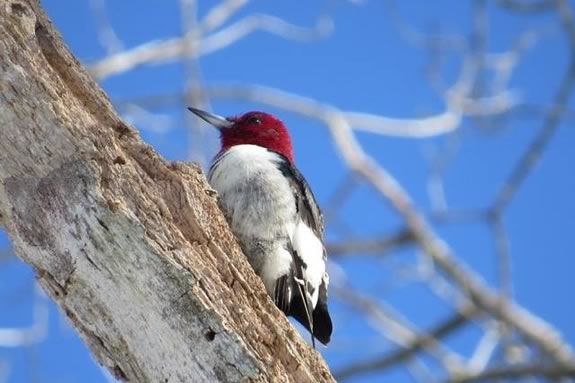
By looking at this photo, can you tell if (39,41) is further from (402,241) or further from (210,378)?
(402,241)

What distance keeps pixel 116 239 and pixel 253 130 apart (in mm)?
2717

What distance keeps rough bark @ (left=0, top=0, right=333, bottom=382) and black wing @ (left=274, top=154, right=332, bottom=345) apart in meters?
0.82

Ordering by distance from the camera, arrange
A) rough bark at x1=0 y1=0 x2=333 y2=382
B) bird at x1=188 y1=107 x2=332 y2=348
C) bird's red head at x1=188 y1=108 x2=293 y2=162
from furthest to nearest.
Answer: bird's red head at x1=188 y1=108 x2=293 y2=162 → bird at x1=188 y1=107 x2=332 y2=348 → rough bark at x1=0 y1=0 x2=333 y2=382

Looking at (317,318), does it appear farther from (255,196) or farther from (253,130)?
(253,130)

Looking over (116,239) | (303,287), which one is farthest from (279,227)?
(116,239)

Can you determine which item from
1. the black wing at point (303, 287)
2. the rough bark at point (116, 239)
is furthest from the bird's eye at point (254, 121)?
the rough bark at point (116, 239)

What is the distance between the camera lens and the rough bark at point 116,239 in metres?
3.13

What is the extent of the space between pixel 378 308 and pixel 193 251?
556 centimetres

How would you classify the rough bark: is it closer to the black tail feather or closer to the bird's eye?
the black tail feather

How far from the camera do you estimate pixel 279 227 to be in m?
4.40

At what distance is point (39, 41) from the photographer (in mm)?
3453

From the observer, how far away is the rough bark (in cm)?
313

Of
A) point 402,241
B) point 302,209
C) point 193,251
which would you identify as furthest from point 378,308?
point 193,251

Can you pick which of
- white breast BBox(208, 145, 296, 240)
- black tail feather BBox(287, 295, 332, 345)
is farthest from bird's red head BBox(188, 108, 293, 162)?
black tail feather BBox(287, 295, 332, 345)
